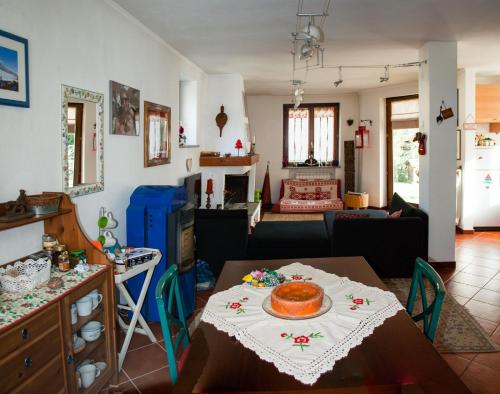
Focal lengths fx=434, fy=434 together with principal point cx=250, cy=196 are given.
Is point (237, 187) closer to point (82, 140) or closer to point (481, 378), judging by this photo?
point (82, 140)

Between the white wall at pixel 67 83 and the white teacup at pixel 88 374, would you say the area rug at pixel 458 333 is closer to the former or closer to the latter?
the white teacup at pixel 88 374

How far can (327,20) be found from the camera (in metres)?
3.85

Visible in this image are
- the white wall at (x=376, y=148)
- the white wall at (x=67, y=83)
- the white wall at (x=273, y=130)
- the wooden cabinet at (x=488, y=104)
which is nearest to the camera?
the white wall at (x=67, y=83)

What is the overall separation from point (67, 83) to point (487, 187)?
6.57 meters

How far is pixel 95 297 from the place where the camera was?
2439mm

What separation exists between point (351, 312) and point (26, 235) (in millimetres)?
1762

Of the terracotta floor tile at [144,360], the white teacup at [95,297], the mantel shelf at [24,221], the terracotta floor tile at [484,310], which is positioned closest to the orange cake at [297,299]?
the white teacup at [95,297]

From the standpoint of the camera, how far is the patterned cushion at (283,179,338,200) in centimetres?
941

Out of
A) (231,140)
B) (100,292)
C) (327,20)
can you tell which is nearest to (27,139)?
(100,292)

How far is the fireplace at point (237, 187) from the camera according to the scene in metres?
7.59

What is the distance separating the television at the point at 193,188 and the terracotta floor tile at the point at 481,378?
322 centimetres

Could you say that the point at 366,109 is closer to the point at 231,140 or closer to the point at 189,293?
the point at 231,140

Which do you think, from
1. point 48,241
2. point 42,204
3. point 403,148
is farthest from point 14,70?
point 403,148

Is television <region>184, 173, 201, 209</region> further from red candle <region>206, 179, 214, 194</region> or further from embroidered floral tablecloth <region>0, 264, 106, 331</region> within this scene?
embroidered floral tablecloth <region>0, 264, 106, 331</region>
